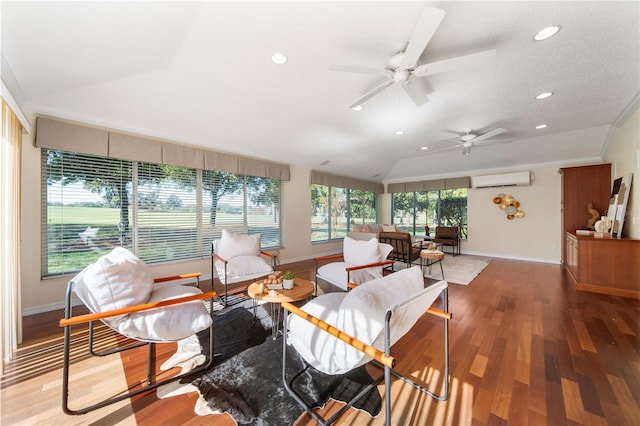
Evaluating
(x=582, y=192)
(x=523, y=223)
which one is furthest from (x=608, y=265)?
(x=523, y=223)

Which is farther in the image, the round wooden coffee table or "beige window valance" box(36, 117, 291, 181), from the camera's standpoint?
"beige window valance" box(36, 117, 291, 181)

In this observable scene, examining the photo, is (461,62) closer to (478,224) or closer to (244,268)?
(244,268)

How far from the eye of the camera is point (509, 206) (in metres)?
6.02

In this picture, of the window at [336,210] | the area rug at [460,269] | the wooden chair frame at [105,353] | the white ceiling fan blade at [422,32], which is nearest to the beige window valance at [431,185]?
the window at [336,210]

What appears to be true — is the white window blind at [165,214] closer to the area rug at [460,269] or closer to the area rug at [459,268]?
the area rug at [459,268]

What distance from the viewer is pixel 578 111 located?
3527 millimetres

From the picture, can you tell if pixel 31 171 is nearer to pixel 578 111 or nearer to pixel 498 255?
pixel 578 111

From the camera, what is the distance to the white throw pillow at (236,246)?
338 centimetres

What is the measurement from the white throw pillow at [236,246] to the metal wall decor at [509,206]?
6.55 meters

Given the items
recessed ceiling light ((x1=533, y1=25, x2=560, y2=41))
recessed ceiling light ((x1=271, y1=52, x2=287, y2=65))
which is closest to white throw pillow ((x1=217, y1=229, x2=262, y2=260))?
recessed ceiling light ((x1=271, y1=52, x2=287, y2=65))

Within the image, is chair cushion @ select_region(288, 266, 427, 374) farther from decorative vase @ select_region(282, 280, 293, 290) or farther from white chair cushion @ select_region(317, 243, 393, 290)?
white chair cushion @ select_region(317, 243, 393, 290)

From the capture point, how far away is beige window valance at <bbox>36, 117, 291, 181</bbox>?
2.76 meters

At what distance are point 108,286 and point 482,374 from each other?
2.77 metres

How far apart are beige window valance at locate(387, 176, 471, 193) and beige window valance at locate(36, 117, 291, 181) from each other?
524cm
